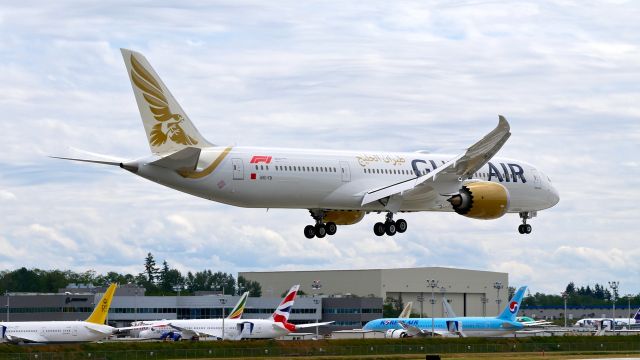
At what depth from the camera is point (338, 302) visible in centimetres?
14675

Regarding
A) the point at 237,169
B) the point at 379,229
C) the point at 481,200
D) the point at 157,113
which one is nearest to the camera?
the point at 237,169

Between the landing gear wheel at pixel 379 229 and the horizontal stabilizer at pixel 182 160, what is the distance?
1171cm

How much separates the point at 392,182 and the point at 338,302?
292 feet

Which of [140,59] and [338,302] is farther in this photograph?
[338,302]

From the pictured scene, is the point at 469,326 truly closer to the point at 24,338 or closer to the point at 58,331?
the point at 58,331

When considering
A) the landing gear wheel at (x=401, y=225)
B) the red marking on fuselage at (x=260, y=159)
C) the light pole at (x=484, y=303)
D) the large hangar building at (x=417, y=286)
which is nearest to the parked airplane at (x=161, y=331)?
the large hangar building at (x=417, y=286)

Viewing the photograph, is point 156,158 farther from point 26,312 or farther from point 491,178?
point 26,312

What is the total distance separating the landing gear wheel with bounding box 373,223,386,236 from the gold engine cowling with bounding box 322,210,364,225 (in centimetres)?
284

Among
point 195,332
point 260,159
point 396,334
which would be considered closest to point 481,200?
point 260,159

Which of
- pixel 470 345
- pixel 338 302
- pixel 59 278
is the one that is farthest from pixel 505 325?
pixel 59 278

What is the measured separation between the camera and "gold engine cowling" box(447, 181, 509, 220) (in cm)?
5650

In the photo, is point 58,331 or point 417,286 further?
point 417,286

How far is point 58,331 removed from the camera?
3615 inches

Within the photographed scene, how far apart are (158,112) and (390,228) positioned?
1369cm
